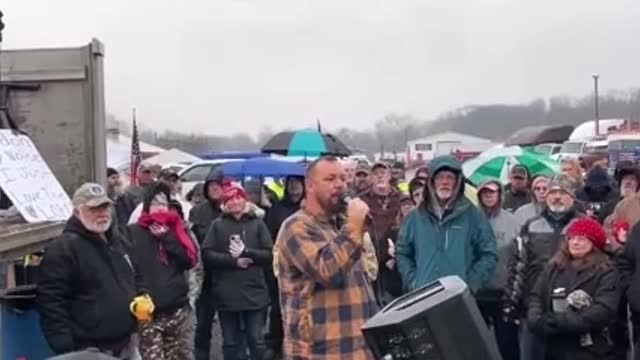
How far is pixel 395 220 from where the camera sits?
9.29m

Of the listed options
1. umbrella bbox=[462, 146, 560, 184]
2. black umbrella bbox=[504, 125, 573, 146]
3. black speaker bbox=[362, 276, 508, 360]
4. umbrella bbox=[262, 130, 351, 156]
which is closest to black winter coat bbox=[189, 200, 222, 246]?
umbrella bbox=[262, 130, 351, 156]

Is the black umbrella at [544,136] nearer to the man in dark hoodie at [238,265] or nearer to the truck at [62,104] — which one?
the man in dark hoodie at [238,265]

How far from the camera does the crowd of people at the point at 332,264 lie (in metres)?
5.05

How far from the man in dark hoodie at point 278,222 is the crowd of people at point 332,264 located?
0.02 meters

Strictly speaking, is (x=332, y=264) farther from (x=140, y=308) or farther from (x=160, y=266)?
(x=160, y=266)

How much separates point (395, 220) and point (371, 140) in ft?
292

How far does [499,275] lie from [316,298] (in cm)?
352

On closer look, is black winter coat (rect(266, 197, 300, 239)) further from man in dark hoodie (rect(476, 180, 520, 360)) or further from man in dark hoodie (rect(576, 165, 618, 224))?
man in dark hoodie (rect(576, 165, 618, 224))

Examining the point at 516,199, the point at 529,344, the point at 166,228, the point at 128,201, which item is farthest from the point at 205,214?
the point at 529,344

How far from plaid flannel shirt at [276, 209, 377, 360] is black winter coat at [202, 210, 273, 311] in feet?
12.3

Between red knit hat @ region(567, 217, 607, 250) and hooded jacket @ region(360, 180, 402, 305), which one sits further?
hooded jacket @ region(360, 180, 402, 305)

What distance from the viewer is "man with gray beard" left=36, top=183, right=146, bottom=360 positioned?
18.3 feet

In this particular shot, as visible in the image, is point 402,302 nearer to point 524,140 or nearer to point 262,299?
point 262,299

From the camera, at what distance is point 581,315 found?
6520 millimetres
